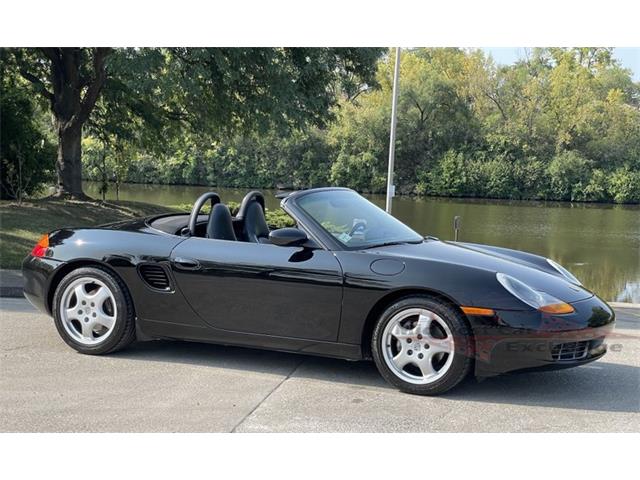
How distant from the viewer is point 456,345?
450 cm

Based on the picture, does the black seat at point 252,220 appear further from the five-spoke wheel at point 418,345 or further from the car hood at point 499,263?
the five-spoke wheel at point 418,345

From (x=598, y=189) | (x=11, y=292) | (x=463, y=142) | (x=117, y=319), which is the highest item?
(x=463, y=142)

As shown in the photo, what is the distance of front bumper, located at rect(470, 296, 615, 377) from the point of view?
4.42 metres

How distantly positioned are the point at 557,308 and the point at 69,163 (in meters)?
15.7

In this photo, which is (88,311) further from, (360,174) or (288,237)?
(360,174)

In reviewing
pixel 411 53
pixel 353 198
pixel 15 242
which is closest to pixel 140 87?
pixel 15 242

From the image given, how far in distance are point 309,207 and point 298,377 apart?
3.97 feet

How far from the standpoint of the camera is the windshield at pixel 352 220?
16.8ft

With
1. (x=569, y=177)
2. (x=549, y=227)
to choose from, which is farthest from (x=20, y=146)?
(x=569, y=177)

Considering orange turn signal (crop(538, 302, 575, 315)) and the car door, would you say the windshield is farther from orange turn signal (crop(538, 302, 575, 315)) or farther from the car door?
orange turn signal (crop(538, 302, 575, 315))

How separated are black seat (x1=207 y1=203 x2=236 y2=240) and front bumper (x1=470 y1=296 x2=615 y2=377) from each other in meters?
1.95

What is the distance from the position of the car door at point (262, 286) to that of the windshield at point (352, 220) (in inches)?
11.1

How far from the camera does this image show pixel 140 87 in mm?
13688

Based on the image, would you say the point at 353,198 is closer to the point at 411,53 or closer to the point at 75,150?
the point at 75,150
